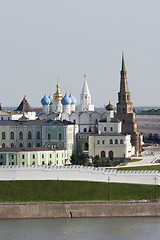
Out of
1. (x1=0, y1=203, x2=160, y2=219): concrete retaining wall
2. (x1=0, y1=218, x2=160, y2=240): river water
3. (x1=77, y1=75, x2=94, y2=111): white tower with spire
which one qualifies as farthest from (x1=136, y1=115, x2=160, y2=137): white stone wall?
(x1=0, y1=218, x2=160, y2=240): river water

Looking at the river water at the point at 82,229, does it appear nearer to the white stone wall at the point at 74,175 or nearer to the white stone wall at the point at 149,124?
the white stone wall at the point at 74,175

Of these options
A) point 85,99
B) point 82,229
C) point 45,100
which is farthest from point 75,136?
point 82,229

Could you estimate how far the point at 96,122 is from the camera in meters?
115

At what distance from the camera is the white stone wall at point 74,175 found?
273ft

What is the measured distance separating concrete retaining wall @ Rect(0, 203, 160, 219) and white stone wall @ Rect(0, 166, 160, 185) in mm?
6473

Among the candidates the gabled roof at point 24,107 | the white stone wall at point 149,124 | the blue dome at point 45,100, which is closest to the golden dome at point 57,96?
the blue dome at point 45,100

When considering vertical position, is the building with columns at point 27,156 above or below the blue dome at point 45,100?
below

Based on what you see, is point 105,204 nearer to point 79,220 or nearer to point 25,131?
point 79,220

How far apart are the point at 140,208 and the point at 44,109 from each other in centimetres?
5147

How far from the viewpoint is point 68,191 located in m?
80.8

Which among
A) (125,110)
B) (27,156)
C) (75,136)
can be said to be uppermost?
(125,110)

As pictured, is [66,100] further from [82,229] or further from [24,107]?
[82,229]

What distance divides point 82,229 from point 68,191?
36.9 ft

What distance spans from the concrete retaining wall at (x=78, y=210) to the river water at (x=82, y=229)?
1146 mm
